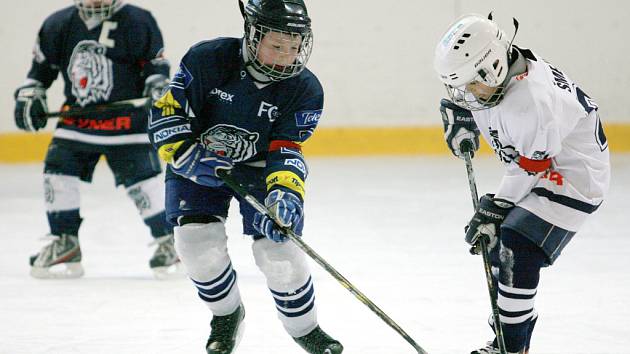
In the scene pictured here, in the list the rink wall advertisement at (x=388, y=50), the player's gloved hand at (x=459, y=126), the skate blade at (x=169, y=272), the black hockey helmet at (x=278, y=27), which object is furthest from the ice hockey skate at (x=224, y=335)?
the rink wall advertisement at (x=388, y=50)

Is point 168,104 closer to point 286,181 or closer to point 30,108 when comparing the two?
point 286,181

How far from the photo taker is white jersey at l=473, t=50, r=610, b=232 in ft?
8.59

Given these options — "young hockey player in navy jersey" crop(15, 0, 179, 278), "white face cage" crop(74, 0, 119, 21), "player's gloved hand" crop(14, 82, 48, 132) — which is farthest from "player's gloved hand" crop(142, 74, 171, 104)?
"player's gloved hand" crop(14, 82, 48, 132)

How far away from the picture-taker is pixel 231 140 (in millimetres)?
2900

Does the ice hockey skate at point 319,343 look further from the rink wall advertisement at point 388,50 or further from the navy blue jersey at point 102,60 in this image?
the rink wall advertisement at point 388,50

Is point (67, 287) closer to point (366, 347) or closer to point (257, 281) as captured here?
point (257, 281)

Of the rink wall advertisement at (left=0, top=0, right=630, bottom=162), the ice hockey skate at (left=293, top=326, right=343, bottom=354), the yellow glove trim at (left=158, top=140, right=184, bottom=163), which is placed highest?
the yellow glove trim at (left=158, top=140, right=184, bottom=163)

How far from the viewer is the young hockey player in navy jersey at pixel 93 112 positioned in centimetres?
421

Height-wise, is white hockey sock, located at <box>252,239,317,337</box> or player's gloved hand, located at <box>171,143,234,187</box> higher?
player's gloved hand, located at <box>171,143,234,187</box>

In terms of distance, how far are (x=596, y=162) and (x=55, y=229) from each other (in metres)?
2.36

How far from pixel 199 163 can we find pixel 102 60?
5.27ft

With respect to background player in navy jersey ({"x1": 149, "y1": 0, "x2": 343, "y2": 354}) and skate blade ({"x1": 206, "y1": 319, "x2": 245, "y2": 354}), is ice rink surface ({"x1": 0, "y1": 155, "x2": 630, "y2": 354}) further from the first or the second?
background player in navy jersey ({"x1": 149, "y1": 0, "x2": 343, "y2": 354})

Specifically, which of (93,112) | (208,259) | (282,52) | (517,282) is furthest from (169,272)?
(517,282)

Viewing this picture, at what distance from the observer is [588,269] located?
4.16 meters
